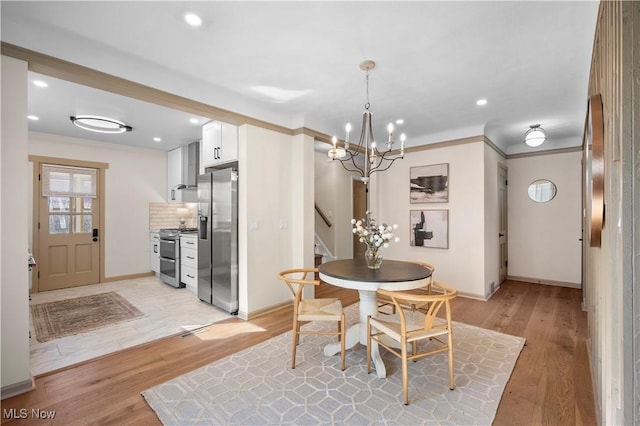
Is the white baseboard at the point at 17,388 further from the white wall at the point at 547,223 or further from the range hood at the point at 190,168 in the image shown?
the white wall at the point at 547,223

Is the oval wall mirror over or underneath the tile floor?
over

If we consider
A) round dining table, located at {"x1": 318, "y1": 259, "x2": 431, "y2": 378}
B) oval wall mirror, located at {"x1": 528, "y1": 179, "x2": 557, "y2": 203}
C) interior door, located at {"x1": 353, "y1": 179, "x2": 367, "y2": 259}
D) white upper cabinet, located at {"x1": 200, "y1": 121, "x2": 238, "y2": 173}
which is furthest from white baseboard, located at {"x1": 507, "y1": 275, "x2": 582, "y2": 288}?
white upper cabinet, located at {"x1": 200, "y1": 121, "x2": 238, "y2": 173}

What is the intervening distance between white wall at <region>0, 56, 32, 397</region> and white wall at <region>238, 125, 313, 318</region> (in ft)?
6.17

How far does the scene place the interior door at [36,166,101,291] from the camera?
479 centimetres

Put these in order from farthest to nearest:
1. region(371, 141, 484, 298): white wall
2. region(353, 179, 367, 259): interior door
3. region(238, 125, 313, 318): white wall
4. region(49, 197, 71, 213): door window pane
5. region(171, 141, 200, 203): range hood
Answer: region(353, 179, 367, 259): interior door, region(171, 141, 200, 203): range hood, region(49, 197, 71, 213): door window pane, region(371, 141, 484, 298): white wall, region(238, 125, 313, 318): white wall

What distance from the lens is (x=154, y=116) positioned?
13.0ft

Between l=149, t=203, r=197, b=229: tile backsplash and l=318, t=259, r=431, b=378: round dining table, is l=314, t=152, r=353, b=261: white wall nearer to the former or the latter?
l=149, t=203, r=197, b=229: tile backsplash

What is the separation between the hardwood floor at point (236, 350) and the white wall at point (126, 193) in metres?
3.46

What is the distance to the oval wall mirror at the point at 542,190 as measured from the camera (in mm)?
5117

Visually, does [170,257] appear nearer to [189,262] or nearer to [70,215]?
[189,262]

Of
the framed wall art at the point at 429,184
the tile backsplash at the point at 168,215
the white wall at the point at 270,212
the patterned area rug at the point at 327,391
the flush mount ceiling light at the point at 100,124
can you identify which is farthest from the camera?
the tile backsplash at the point at 168,215

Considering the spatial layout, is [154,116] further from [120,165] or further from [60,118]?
[120,165]

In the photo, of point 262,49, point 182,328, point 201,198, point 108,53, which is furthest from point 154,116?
point 182,328

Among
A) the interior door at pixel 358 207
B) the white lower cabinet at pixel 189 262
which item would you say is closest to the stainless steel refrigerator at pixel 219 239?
the white lower cabinet at pixel 189 262
